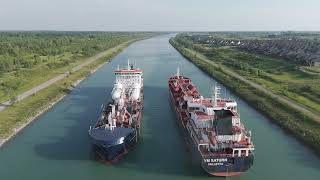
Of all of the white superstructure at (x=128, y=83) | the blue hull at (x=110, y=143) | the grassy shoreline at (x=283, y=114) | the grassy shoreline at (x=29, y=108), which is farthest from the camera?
the white superstructure at (x=128, y=83)

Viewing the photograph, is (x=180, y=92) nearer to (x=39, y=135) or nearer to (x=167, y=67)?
(x=39, y=135)

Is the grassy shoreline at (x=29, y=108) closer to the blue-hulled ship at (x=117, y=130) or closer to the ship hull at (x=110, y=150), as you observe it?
the blue-hulled ship at (x=117, y=130)

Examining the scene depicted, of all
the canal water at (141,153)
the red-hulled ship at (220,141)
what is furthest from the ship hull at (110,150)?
the red-hulled ship at (220,141)

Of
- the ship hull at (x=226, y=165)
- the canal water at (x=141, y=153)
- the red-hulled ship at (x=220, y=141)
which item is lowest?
the canal water at (x=141, y=153)

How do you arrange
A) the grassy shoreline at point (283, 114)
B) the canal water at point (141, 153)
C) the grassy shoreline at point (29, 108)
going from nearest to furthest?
the canal water at point (141, 153) < the grassy shoreline at point (283, 114) < the grassy shoreline at point (29, 108)

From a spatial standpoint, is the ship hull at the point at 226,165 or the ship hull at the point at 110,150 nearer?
the ship hull at the point at 226,165

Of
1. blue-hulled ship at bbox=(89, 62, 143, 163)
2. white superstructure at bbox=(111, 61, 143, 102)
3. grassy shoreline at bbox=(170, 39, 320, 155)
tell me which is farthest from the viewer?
white superstructure at bbox=(111, 61, 143, 102)

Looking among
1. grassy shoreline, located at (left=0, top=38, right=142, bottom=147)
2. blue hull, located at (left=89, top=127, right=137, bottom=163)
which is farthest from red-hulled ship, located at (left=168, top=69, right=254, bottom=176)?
grassy shoreline, located at (left=0, top=38, right=142, bottom=147)

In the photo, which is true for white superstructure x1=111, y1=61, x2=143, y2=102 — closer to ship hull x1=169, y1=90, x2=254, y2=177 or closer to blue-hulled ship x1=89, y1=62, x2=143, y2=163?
blue-hulled ship x1=89, y1=62, x2=143, y2=163

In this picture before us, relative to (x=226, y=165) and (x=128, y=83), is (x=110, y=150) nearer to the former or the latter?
(x=226, y=165)

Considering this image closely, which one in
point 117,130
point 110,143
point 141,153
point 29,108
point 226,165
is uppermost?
point 117,130

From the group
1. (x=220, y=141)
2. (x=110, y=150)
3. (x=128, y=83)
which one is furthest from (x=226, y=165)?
(x=128, y=83)

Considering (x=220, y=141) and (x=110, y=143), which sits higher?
(x=220, y=141)
